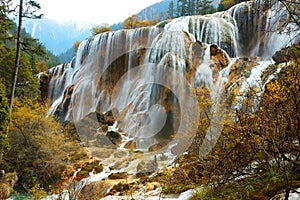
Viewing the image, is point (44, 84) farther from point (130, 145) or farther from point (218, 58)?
point (218, 58)

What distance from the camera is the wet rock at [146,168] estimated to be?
10.3m

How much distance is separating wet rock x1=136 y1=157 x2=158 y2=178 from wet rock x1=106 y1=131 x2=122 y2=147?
4.83 metres

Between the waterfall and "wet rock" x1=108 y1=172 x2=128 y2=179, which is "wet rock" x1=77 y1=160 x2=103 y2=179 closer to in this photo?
"wet rock" x1=108 y1=172 x2=128 y2=179

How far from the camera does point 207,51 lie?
54.7 feet

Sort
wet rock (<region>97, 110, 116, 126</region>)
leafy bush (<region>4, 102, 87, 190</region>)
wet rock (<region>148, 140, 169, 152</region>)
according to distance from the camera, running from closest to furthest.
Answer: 1. leafy bush (<region>4, 102, 87, 190</region>)
2. wet rock (<region>148, 140, 169, 152</region>)
3. wet rock (<region>97, 110, 116, 126</region>)

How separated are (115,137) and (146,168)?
580cm

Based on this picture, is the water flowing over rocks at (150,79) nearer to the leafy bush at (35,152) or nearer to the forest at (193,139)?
the forest at (193,139)

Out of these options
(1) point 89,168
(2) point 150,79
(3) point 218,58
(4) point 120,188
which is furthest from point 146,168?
(2) point 150,79

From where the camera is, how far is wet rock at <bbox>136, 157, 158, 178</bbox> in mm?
10314

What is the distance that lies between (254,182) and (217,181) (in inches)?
25.1

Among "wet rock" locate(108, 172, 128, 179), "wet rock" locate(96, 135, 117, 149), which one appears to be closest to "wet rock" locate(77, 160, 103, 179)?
"wet rock" locate(108, 172, 128, 179)

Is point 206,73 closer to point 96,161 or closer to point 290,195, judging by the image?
point 96,161

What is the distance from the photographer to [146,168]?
35.5 ft

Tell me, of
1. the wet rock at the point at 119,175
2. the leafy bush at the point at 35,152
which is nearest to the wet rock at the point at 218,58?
the wet rock at the point at 119,175
